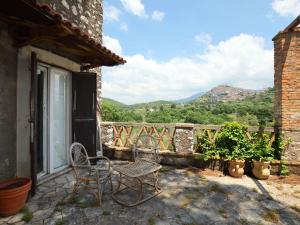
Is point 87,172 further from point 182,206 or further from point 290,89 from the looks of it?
point 290,89

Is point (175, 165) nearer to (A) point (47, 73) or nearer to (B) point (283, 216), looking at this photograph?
(B) point (283, 216)

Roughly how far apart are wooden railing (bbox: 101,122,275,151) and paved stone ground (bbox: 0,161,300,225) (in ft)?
4.14

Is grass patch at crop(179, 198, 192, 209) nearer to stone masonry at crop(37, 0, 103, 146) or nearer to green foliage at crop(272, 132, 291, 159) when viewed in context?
green foliage at crop(272, 132, 291, 159)

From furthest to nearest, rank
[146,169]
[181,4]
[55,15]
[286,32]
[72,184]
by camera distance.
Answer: [181,4]
[286,32]
[72,184]
[146,169]
[55,15]

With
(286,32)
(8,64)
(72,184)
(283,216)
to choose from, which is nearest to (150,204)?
(72,184)

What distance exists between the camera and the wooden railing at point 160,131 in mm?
4980

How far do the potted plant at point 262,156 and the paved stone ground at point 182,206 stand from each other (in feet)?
0.91

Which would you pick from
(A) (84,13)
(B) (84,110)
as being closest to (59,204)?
(B) (84,110)

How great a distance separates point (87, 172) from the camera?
3.93 meters

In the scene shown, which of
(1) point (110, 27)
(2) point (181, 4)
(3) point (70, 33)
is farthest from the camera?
(1) point (110, 27)

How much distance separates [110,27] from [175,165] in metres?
5.12

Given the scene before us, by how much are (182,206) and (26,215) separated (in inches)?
81.6

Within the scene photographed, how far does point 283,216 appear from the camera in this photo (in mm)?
2869

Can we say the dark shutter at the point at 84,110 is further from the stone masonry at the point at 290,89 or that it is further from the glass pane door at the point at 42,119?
the stone masonry at the point at 290,89
